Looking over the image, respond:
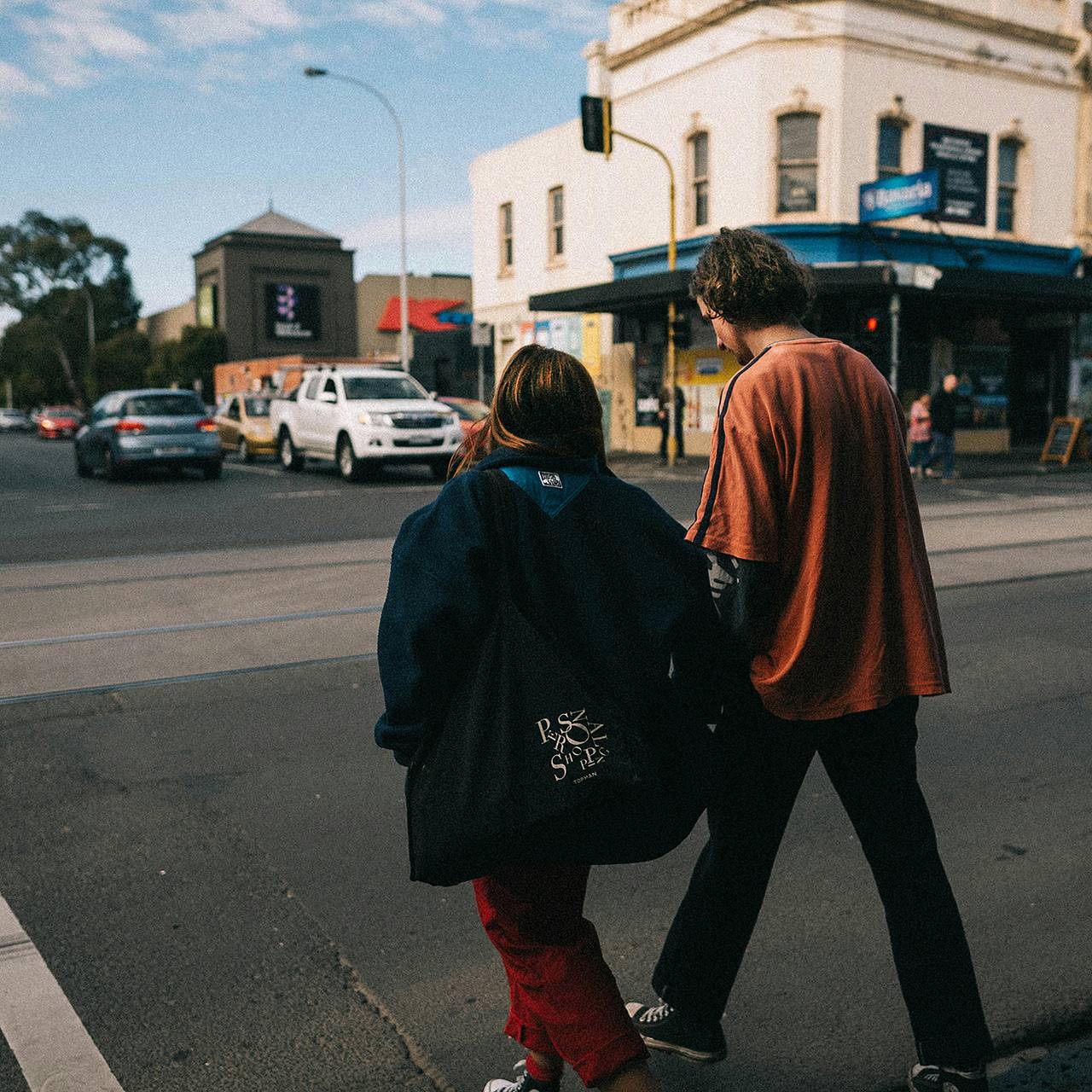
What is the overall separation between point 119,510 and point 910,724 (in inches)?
543

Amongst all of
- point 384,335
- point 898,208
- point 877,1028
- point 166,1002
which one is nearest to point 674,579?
point 877,1028

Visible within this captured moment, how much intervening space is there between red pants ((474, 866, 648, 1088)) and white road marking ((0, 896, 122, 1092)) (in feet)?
3.21

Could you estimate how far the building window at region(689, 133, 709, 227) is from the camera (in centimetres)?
2441

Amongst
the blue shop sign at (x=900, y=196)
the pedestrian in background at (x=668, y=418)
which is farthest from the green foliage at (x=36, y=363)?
the blue shop sign at (x=900, y=196)

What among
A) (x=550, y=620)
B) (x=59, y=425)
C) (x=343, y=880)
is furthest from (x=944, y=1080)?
(x=59, y=425)

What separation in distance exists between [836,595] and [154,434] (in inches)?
727

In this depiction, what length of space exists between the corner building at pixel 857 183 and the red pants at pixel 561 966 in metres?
19.5

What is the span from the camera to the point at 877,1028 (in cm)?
282

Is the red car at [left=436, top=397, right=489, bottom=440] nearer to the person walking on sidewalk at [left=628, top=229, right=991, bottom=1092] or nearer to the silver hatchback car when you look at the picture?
the silver hatchback car

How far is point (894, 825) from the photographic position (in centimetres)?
244

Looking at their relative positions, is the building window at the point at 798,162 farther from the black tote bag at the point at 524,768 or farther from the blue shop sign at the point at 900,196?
the black tote bag at the point at 524,768

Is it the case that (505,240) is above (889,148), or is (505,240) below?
below

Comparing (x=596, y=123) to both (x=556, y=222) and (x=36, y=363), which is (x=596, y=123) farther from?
(x=36, y=363)

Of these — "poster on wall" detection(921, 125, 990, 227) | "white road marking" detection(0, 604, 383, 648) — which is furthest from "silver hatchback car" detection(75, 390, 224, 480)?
"poster on wall" detection(921, 125, 990, 227)
